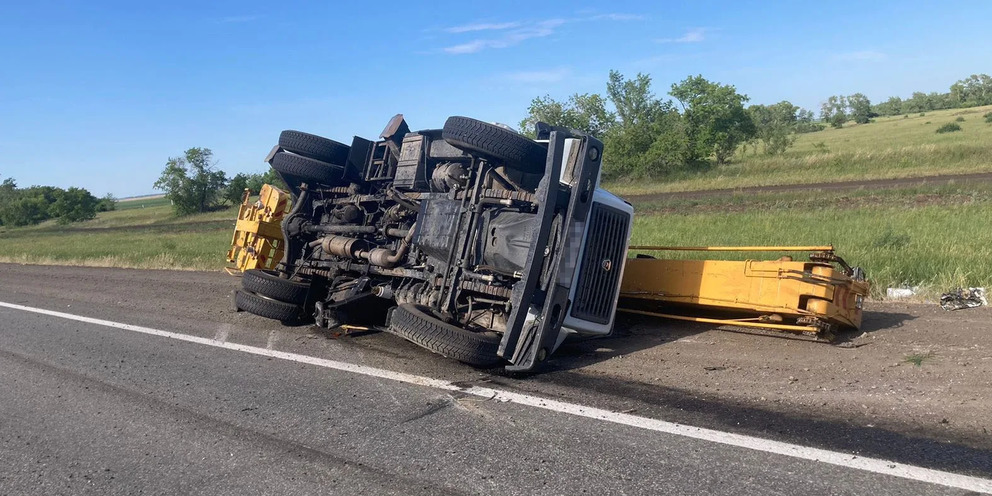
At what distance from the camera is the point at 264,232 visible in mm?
9906

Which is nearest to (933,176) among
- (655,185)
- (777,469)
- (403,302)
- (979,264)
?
(655,185)

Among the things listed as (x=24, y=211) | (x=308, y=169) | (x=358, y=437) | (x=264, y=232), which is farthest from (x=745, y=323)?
(x=24, y=211)

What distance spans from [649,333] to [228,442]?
3827 millimetres

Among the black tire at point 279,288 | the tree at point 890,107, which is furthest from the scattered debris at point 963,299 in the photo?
the tree at point 890,107

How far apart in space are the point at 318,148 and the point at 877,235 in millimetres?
8119

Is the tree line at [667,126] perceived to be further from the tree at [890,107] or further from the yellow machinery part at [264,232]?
the tree at [890,107]

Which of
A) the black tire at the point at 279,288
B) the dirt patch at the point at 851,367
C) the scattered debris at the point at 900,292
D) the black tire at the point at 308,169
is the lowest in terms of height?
the black tire at the point at 279,288

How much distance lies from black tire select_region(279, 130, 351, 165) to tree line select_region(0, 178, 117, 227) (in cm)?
5934

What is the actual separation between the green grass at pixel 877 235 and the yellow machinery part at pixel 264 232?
5.70 meters

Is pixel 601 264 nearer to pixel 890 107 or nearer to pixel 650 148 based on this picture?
pixel 650 148

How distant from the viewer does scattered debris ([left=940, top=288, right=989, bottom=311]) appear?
662 centimetres

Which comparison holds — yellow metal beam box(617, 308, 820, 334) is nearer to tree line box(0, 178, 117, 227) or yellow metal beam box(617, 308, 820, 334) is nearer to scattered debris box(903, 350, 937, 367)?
scattered debris box(903, 350, 937, 367)

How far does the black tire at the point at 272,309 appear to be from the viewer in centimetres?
782

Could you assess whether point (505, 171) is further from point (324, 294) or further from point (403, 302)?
point (324, 294)
